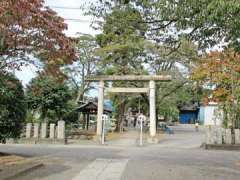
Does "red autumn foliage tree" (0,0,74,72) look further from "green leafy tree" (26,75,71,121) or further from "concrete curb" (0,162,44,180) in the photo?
"green leafy tree" (26,75,71,121)

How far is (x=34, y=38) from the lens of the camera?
1589cm

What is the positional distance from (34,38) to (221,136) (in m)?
16.9

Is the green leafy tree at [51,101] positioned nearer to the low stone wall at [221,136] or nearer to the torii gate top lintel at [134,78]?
the torii gate top lintel at [134,78]

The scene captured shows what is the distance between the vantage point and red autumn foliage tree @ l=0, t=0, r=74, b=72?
14625mm

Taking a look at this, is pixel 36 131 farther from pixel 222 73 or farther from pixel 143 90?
pixel 222 73

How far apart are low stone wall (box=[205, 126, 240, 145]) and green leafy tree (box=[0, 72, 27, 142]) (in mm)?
13976

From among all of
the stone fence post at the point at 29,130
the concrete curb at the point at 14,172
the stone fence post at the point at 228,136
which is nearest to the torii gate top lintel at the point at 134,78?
the stone fence post at the point at 29,130

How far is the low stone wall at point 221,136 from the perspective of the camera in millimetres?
29297

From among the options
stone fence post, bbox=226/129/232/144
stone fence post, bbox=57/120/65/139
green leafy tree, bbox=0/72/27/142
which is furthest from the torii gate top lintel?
green leafy tree, bbox=0/72/27/142

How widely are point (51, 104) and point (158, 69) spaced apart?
13.8 m

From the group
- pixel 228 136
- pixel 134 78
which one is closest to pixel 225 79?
pixel 228 136

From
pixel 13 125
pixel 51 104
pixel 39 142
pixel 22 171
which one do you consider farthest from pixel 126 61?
pixel 22 171

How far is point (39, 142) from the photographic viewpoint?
108 ft

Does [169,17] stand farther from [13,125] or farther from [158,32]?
[13,125]
